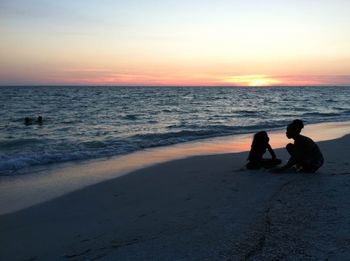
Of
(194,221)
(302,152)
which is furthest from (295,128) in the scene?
(194,221)

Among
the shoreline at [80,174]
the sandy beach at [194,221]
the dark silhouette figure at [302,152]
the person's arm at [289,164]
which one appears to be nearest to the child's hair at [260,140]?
the sandy beach at [194,221]

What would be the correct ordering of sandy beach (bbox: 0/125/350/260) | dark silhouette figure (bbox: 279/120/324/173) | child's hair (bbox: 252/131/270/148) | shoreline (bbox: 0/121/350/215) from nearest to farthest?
sandy beach (bbox: 0/125/350/260) → shoreline (bbox: 0/121/350/215) → dark silhouette figure (bbox: 279/120/324/173) → child's hair (bbox: 252/131/270/148)

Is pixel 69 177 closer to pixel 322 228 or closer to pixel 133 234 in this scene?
pixel 133 234

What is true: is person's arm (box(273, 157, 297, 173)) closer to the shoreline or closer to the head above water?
the head above water

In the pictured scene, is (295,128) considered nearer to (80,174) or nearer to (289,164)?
(289,164)

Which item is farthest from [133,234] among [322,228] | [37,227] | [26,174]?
[26,174]

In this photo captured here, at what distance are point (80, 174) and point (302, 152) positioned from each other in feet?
17.2

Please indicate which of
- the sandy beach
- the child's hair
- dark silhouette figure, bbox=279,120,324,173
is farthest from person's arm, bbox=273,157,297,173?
the child's hair

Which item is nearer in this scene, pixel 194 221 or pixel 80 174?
pixel 194 221

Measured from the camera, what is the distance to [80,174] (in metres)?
10.0

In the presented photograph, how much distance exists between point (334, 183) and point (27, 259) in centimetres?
492

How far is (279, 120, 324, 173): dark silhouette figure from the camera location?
26.9 ft

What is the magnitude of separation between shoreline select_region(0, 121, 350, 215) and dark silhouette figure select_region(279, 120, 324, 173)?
403 centimetres

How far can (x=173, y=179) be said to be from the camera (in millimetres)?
8977
